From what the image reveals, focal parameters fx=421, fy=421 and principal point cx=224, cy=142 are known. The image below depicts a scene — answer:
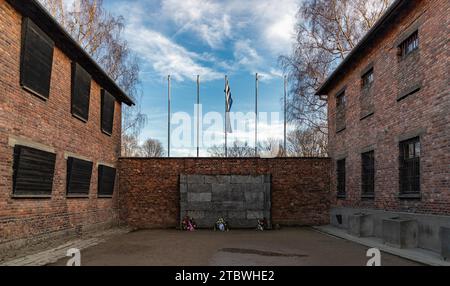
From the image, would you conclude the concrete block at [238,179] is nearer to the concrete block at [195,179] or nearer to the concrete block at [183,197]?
the concrete block at [195,179]

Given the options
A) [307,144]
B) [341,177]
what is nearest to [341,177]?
[341,177]

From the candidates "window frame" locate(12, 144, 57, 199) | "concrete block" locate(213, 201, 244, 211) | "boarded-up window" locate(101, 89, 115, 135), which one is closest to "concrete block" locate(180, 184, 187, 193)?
"concrete block" locate(213, 201, 244, 211)

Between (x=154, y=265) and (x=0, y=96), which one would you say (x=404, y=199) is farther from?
(x=0, y=96)

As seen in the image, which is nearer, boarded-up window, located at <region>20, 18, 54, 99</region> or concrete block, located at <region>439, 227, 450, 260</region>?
concrete block, located at <region>439, 227, 450, 260</region>

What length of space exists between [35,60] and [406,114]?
1053 cm

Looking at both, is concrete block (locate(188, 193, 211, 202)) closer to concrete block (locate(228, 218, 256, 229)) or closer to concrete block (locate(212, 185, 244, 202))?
concrete block (locate(212, 185, 244, 202))

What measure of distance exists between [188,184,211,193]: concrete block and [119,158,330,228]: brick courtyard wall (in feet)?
2.52

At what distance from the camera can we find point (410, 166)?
12.5 metres

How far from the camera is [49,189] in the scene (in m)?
12.1

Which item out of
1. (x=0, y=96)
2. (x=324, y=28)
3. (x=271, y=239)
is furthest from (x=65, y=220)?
(x=324, y=28)

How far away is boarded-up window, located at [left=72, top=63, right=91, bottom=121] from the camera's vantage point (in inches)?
549

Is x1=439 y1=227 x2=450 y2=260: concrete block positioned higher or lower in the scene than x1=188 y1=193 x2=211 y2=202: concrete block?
lower

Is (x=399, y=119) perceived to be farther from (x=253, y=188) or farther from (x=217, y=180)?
(x=217, y=180)
